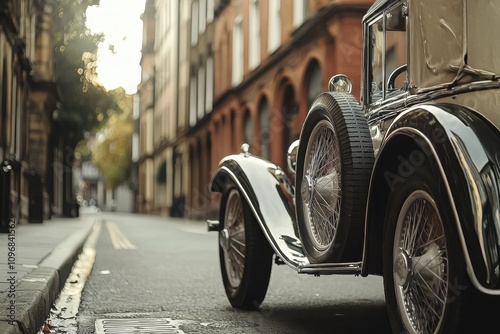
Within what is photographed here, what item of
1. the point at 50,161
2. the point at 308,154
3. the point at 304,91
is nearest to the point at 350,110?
the point at 308,154

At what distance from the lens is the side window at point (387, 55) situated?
468cm

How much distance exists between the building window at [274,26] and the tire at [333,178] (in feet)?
65.1

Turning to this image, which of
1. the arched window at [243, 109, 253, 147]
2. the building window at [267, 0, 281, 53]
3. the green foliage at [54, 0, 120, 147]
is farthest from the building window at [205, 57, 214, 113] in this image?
the building window at [267, 0, 281, 53]

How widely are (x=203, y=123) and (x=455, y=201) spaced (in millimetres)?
35289

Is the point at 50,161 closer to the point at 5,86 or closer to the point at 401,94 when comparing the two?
the point at 5,86

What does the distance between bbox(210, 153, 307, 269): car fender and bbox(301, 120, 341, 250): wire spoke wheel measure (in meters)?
0.28

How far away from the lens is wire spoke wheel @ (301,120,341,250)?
494cm

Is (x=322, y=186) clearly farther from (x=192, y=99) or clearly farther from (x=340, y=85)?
(x=192, y=99)

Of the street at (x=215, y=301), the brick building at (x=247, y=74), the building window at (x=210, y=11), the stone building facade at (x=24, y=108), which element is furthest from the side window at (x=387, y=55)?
the building window at (x=210, y=11)

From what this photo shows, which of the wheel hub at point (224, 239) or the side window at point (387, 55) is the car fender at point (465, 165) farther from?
the wheel hub at point (224, 239)

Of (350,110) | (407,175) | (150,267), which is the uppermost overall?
(350,110)

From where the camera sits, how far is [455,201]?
329cm

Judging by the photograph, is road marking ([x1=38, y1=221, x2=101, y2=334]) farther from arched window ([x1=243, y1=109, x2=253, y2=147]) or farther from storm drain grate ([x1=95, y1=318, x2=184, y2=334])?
arched window ([x1=243, y1=109, x2=253, y2=147])

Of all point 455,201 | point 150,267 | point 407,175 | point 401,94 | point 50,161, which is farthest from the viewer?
point 50,161
